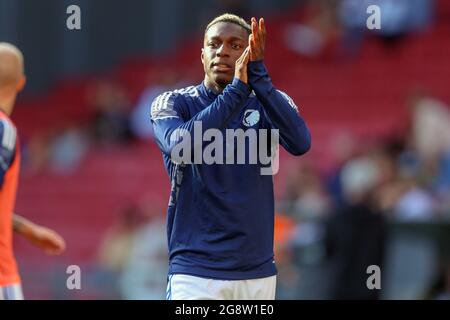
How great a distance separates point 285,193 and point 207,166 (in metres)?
7.31

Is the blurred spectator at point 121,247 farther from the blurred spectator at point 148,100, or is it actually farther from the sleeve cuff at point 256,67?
the sleeve cuff at point 256,67

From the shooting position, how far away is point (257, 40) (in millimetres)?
6605

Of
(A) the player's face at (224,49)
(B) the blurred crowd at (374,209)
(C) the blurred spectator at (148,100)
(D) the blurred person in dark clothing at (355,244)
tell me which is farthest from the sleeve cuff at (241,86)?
(C) the blurred spectator at (148,100)

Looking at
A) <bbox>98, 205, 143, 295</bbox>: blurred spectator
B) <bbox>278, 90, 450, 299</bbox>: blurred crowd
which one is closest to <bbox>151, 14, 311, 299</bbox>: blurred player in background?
<bbox>278, 90, 450, 299</bbox>: blurred crowd

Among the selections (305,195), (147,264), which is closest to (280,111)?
(147,264)

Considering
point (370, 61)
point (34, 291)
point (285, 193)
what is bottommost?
point (34, 291)

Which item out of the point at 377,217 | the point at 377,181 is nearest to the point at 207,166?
the point at 377,217

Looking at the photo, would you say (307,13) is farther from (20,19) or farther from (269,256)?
(269,256)

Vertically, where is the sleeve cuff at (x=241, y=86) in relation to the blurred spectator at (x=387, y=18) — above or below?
below

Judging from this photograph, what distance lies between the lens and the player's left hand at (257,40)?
257 inches

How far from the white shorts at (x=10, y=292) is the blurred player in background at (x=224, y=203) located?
108 centimetres

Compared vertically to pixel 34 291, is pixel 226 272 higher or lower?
higher

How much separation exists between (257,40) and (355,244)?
20.0 feet
